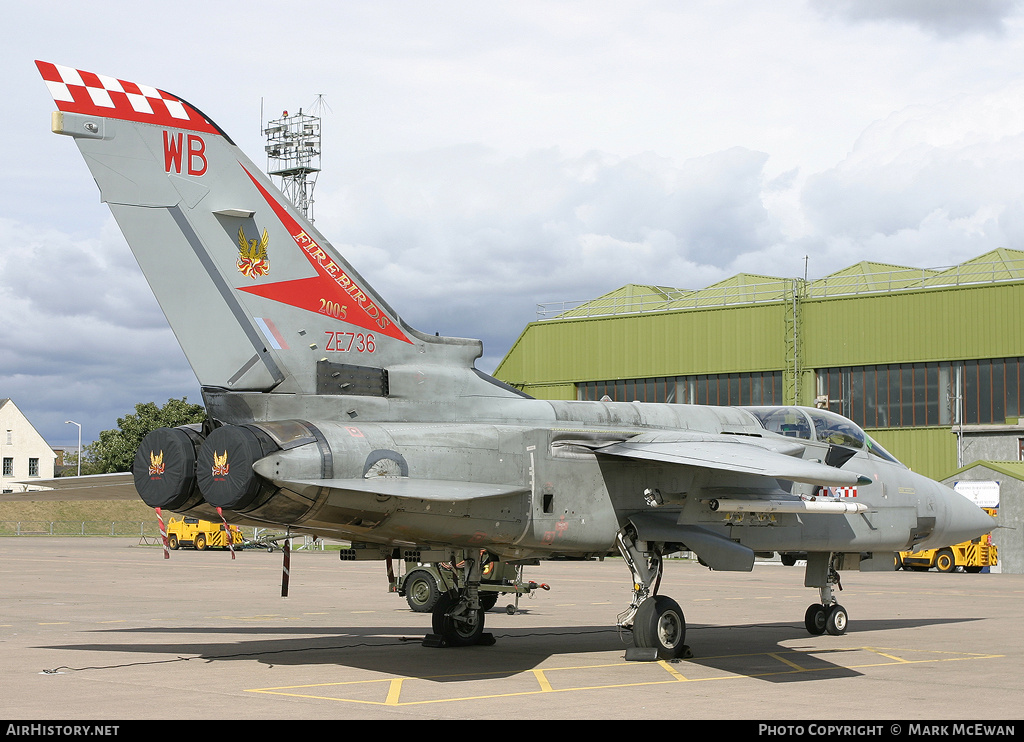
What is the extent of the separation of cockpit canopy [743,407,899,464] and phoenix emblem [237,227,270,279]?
731 cm

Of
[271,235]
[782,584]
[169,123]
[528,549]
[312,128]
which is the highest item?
[312,128]

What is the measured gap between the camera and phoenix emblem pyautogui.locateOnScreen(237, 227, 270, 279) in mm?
11969

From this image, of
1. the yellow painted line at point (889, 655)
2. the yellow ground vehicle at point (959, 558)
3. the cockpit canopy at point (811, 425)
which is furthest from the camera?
the yellow ground vehicle at point (959, 558)

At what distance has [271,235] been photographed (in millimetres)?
12180

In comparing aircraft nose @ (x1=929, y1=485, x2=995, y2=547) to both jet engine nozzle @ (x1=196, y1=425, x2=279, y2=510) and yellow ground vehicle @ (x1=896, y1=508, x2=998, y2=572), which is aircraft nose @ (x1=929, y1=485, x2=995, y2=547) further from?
yellow ground vehicle @ (x1=896, y1=508, x2=998, y2=572)

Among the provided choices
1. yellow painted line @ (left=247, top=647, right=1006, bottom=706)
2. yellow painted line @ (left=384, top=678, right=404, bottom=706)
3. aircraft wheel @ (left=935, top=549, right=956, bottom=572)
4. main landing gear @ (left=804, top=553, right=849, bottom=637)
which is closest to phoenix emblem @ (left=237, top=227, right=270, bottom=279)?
yellow painted line @ (left=247, top=647, right=1006, bottom=706)

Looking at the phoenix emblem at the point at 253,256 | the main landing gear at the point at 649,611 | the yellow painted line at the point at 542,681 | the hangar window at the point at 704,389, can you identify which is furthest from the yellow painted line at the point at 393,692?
the hangar window at the point at 704,389

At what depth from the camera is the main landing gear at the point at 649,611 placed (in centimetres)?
1320

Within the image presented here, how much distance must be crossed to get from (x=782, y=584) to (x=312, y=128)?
3450 cm

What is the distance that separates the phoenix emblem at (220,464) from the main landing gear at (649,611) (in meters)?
4.95

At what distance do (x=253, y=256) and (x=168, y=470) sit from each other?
7.99 ft

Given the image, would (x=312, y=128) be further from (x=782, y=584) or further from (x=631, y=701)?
(x=631, y=701)

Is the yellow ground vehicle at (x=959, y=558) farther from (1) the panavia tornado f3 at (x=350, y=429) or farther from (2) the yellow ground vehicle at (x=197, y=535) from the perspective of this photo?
(2) the yellow ground vehicle at (x=197, y=535)
